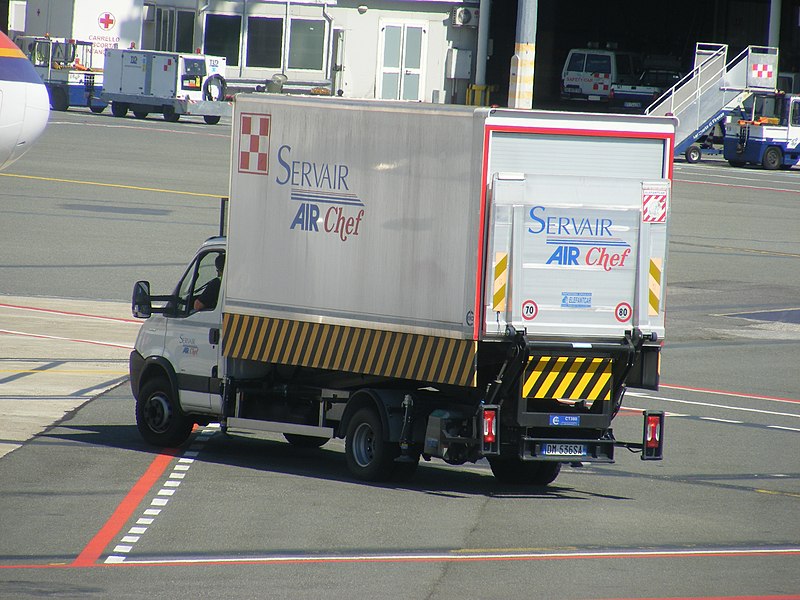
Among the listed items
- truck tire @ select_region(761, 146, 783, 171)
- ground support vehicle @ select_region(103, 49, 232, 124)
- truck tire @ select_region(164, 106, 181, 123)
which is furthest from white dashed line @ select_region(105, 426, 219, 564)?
truck tire @ select_region(164, 106, 181, 123)

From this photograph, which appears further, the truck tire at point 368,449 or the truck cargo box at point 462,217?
the truck tire at point 368,449

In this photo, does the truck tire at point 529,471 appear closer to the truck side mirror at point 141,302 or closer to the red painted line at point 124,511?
the red painted line at point 124,511

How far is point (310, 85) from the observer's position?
6825cm

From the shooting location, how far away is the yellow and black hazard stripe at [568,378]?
12477 mm

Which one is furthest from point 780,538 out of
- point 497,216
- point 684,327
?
point 684,327

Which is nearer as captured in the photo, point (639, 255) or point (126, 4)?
point (639, 255)

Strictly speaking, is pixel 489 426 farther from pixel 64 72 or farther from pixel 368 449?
pixel 64 72

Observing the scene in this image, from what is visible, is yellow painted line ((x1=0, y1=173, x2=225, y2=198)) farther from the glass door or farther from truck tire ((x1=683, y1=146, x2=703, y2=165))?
the glass door

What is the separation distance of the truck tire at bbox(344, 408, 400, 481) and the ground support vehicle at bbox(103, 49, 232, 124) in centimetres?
4631

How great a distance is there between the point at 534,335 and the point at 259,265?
9.53 ft

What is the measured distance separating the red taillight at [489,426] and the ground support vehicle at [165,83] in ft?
155

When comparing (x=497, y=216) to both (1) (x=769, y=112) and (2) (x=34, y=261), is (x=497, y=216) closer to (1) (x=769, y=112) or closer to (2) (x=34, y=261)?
(2) (x=34, y=261)

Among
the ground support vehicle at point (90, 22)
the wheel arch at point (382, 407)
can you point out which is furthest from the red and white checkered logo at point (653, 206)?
the ground support vehicle at point (90, 22)

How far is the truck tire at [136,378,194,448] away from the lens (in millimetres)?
14508
